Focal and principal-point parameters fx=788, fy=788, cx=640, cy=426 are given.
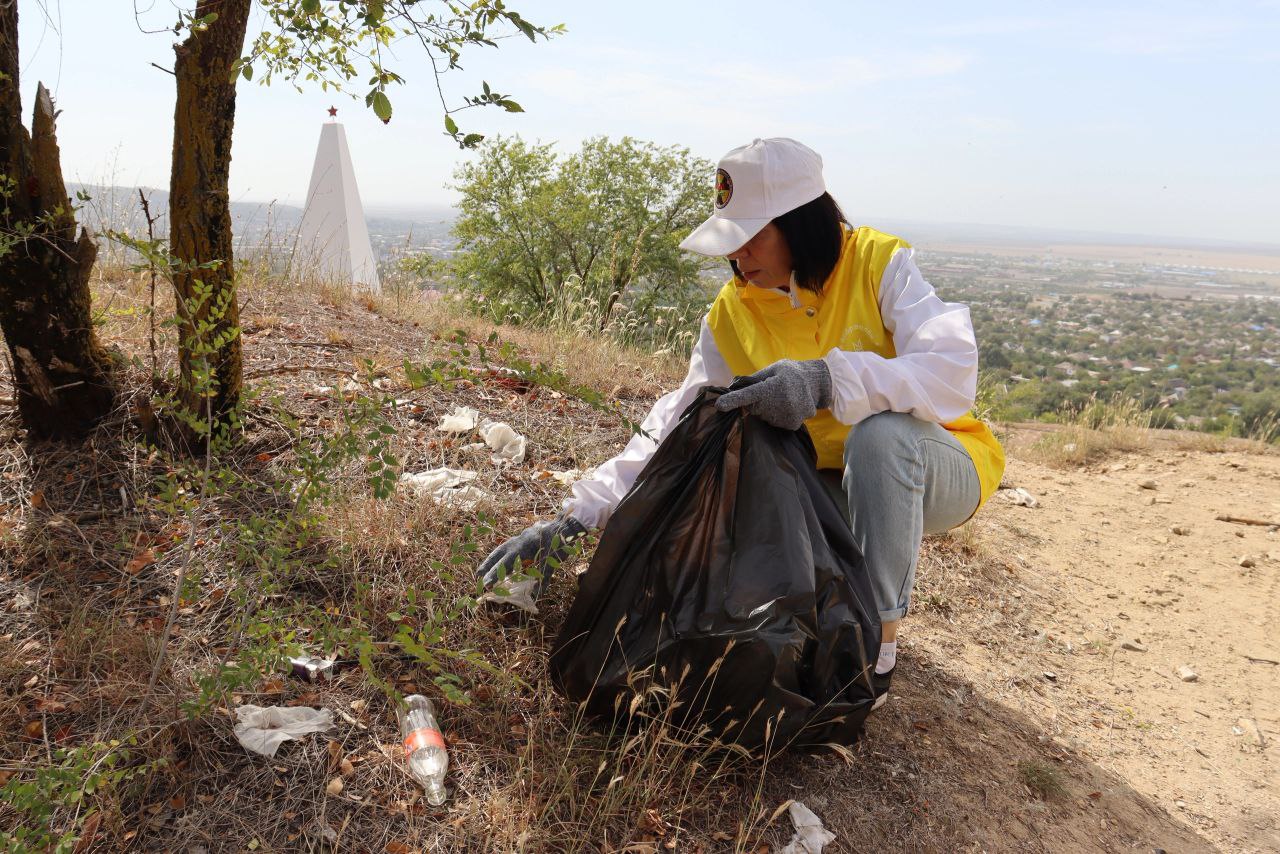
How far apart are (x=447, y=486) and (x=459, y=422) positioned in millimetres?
495

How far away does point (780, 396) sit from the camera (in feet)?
5.30

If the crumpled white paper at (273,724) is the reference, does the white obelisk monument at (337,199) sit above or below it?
above

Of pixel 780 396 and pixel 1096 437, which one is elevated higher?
pixel 780 396

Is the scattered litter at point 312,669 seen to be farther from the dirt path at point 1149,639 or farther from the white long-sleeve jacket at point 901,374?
the dirt path at point 1149,639

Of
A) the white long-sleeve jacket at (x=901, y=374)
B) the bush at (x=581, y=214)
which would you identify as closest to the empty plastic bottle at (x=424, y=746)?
the white long-sleeve jacket at (x=901, y=374)

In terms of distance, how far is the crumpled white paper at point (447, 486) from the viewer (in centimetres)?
229

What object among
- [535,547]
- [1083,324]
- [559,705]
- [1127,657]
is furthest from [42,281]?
[1083,324]

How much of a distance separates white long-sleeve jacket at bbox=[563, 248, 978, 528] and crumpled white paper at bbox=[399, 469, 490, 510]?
51 cm

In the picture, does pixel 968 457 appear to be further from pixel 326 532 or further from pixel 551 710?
pixel 326 532

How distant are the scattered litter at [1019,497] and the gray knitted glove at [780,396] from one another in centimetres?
301

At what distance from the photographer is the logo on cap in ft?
6.25

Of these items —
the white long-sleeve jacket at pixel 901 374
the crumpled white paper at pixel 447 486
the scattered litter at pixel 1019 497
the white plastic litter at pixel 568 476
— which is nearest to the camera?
the white long-sleeve jacket at pixel 901 374

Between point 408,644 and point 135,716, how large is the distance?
0.64 meters

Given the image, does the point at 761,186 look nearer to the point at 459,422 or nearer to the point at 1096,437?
the point at 459,422
